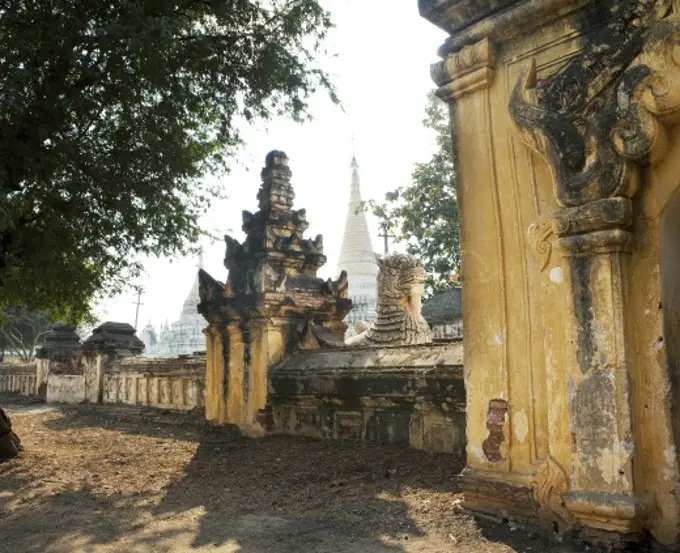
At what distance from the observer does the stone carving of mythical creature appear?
29.6ft

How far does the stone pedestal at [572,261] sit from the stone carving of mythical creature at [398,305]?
Answer: 461 cm

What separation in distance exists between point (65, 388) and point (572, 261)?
45.7 feet

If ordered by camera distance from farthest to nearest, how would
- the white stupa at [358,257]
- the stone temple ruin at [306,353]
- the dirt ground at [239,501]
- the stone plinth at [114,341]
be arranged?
the white stupa at [358,257] < the stone plinth at [114,341] < the stone temple ruin at [306,353] < the dirt ground at [239,501]

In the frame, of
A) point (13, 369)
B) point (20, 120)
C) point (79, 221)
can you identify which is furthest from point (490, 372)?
point (13, 369)

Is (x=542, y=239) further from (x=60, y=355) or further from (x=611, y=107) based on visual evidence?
(x=60, y=355)

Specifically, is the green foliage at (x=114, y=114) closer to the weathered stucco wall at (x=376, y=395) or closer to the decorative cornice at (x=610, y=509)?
the weathered stucco wall at (x=376, y=395)

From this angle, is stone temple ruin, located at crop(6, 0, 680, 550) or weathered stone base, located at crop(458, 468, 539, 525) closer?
stone temple ruin, located at crop(6, 0, 680, 550)

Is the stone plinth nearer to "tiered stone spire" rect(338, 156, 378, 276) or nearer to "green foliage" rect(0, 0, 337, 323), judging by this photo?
"green foliage" rect(0, 0, 337, 323)

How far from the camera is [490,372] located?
4.23m

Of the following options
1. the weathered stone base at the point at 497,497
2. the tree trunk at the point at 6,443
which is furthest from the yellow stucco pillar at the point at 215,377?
the weathered stone base at the point at 497,497

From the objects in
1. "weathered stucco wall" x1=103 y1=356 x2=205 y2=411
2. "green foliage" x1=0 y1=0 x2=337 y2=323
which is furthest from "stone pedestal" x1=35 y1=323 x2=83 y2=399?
"green foliage" x1=0 y1=0 x2=337 y2=323

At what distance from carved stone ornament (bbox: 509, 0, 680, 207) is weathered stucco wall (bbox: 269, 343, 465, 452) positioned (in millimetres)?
2070

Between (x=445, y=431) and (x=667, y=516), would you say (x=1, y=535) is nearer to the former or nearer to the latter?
(x=445, y=431)

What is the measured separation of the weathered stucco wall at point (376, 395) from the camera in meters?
5.32
